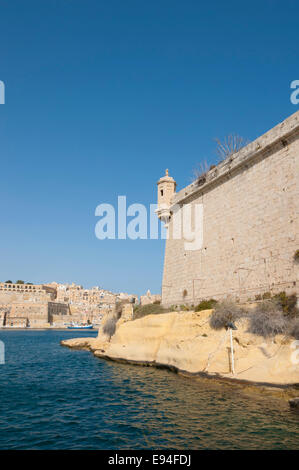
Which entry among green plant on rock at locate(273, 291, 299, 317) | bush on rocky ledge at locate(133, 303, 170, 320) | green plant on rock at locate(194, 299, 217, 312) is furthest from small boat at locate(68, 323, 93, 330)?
green plant on rock at locate(273, 291, 299, 317)

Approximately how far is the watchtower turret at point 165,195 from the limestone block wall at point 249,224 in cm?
274

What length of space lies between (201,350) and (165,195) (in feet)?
40.3

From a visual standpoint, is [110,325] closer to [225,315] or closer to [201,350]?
[201,350]

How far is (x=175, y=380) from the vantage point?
13.9m

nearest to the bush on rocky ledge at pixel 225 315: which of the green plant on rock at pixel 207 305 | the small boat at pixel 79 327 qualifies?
the green plant on rock at pixel 207 305

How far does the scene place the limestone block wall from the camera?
45.5 ft

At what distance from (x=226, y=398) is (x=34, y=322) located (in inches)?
3133

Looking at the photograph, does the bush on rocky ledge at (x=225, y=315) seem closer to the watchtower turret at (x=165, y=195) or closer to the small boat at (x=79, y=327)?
the watchtower turret at (x=165, y=195)

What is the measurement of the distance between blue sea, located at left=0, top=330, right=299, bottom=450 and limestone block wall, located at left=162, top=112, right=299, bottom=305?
4743 millimetres

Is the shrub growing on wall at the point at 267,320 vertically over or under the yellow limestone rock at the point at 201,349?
over

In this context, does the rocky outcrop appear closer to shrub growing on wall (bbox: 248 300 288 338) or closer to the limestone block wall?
shrub growing on wall (bbox: 248 300 288 338)

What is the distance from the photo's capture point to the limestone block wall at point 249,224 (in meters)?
13.9
